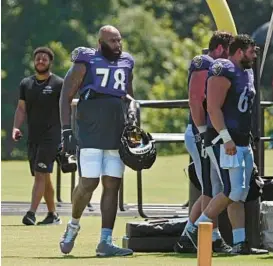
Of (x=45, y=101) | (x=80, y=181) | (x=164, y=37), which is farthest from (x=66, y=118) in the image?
(x=164, y=37)

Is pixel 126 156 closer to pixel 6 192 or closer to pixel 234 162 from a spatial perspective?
pixel 234 162

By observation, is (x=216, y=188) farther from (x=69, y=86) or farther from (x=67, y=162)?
(x=67, y=162)

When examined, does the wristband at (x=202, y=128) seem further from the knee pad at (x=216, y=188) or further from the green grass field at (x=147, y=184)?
the green grass field at (x=147, y=184)

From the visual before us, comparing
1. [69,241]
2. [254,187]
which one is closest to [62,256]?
[69,241]

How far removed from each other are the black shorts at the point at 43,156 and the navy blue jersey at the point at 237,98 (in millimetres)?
4324

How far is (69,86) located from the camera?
11828mm

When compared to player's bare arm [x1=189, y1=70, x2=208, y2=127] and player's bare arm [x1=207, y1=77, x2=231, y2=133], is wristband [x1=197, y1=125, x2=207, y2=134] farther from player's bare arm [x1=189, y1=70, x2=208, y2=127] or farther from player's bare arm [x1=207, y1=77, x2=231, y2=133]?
player's bare arm [x1=207, y1=77, x2=231, y2=133]

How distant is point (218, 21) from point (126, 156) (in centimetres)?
210

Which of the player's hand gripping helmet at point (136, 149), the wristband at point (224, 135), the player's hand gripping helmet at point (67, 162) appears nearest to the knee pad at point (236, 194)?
the wristband at point (224, 135)

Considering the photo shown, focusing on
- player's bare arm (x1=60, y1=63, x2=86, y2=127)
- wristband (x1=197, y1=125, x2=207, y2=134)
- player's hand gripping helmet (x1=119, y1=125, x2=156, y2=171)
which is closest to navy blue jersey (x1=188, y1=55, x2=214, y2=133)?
wristband (x1=197, y1=125, x2=207, y2=134)

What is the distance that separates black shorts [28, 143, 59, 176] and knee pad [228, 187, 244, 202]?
4.42 m

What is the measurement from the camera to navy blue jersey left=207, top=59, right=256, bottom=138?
11.6 meters

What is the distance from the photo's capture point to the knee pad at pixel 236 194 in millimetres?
11594

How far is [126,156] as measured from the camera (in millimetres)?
11766
